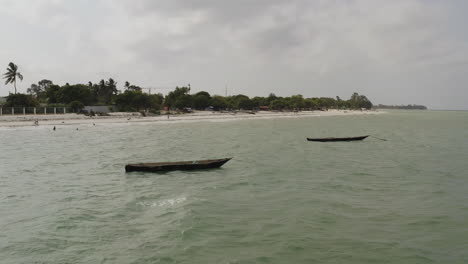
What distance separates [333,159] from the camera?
105 feet

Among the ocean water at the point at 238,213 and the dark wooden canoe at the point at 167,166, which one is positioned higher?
the dark wooden canoe at the point at 167,166

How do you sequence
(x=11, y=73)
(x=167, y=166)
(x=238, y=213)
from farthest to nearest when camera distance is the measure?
(x=11, y=73) → (x=167, y=166) → (x=238, y=213)

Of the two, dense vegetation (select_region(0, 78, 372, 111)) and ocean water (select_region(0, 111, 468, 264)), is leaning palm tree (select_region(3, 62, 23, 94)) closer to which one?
dense vegetation (select_region(0, 78, 372, 111))

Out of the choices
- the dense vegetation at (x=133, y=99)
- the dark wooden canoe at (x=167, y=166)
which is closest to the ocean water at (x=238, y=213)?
the dark wooden canoe at (x=167, y=166)

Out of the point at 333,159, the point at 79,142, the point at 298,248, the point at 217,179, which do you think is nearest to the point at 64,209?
the point at 217,179

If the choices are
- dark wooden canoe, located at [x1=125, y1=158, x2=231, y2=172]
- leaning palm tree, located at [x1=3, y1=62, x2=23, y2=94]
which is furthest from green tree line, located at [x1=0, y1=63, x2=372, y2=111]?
dark wooden canoe, located at [x1=125, y1=158, x2=231, y2=172]

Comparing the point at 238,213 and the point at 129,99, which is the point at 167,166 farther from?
the point at 129,99

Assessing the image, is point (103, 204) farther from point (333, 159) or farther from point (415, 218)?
point (333, 159)

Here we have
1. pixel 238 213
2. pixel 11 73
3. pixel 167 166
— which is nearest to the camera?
pixel 238 213

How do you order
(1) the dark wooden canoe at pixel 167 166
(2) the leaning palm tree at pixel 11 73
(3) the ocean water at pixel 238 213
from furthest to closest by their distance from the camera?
(2) the leaning palm tree at pixel 11 73 < (1) the dark wooden canoe at pixel 167 166 < (3) the ocean water at pixel 238 213

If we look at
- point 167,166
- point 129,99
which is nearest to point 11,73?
point 129,99

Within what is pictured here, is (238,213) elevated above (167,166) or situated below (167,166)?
below

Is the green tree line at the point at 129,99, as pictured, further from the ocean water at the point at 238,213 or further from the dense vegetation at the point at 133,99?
the ocean water at the point at 238,213

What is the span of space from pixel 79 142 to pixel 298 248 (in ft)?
129
